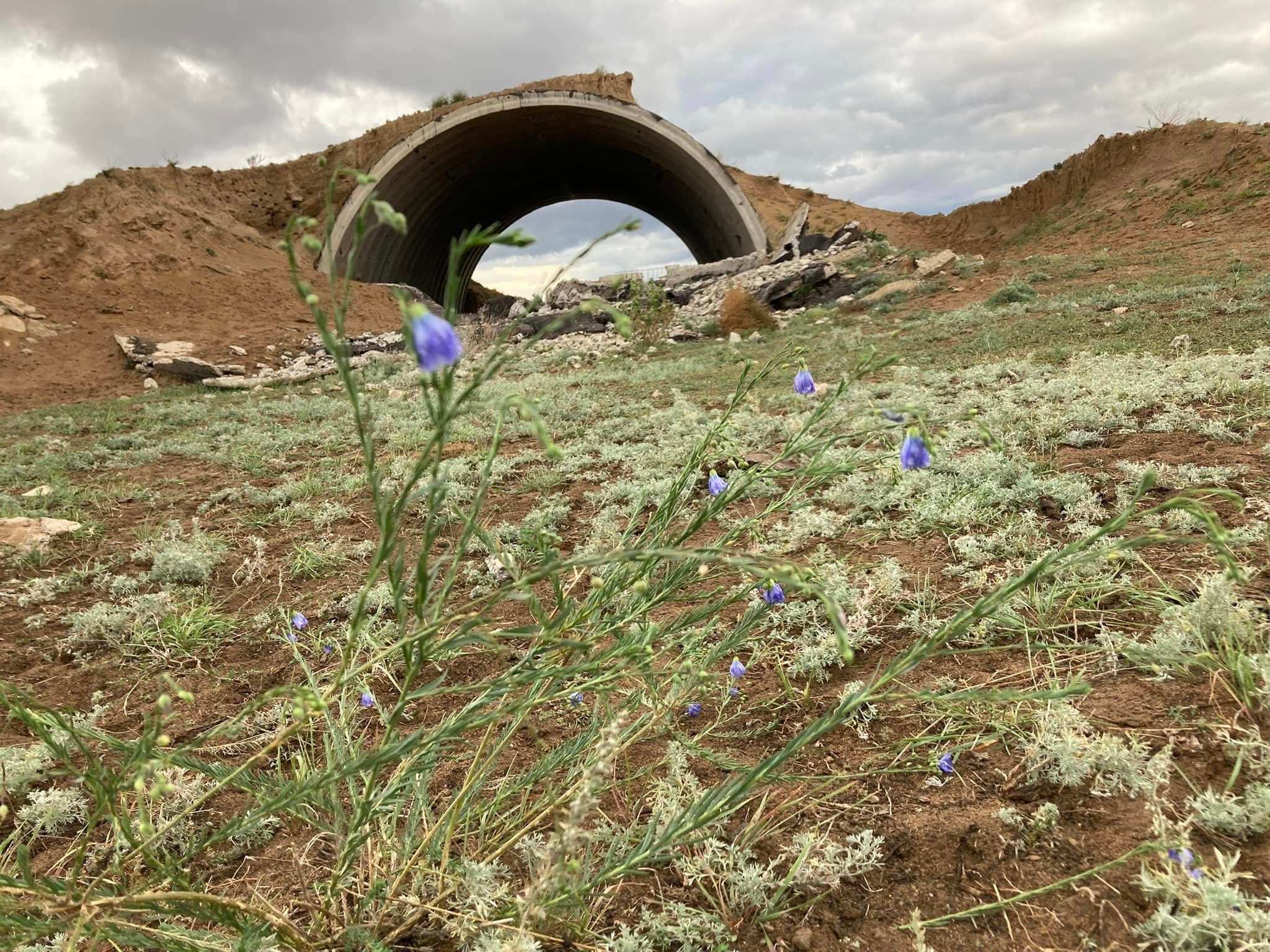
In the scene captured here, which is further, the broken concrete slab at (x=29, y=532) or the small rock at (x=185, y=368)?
the small rock at (x=185, y=368)

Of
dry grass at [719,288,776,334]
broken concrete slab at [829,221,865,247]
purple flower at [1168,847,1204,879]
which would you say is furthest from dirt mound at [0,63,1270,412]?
purple flower at [1168,847,1204,879]

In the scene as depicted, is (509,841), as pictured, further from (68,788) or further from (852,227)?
(852,227)

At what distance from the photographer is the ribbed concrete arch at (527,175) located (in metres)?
18.7

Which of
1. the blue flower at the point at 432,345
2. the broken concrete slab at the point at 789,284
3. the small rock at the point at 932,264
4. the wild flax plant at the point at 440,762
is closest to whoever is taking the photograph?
the blue flower at the point at 432,345

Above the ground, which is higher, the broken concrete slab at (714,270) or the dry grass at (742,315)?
the broken concrete slab at (714,270)

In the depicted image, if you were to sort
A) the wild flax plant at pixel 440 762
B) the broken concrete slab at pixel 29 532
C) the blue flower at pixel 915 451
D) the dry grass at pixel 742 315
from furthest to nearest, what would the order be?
the dry grass at pixel 742 315
the broken concrete slab at pixel 29 532
the blue flower at pixel 915 451
the wild flax plant at pixel 440 762

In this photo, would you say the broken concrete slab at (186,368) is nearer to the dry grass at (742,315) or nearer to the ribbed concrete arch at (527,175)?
the ribbed concrete arch at (527,175)

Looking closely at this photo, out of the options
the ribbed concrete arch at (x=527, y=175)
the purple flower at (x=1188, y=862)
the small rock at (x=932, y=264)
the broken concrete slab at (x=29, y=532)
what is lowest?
the purple flower at (x=1188, y=862)

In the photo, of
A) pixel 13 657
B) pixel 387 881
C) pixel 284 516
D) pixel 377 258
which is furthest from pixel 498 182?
pixel 387 881

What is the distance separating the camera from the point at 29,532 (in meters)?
4.61

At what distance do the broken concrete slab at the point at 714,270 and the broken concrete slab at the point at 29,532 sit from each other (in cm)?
1628

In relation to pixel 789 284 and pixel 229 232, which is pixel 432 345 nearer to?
pixel 789 284

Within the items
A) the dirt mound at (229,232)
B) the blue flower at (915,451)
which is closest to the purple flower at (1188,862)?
the blue flower at (915,451)

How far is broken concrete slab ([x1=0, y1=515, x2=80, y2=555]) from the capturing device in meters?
4.46
